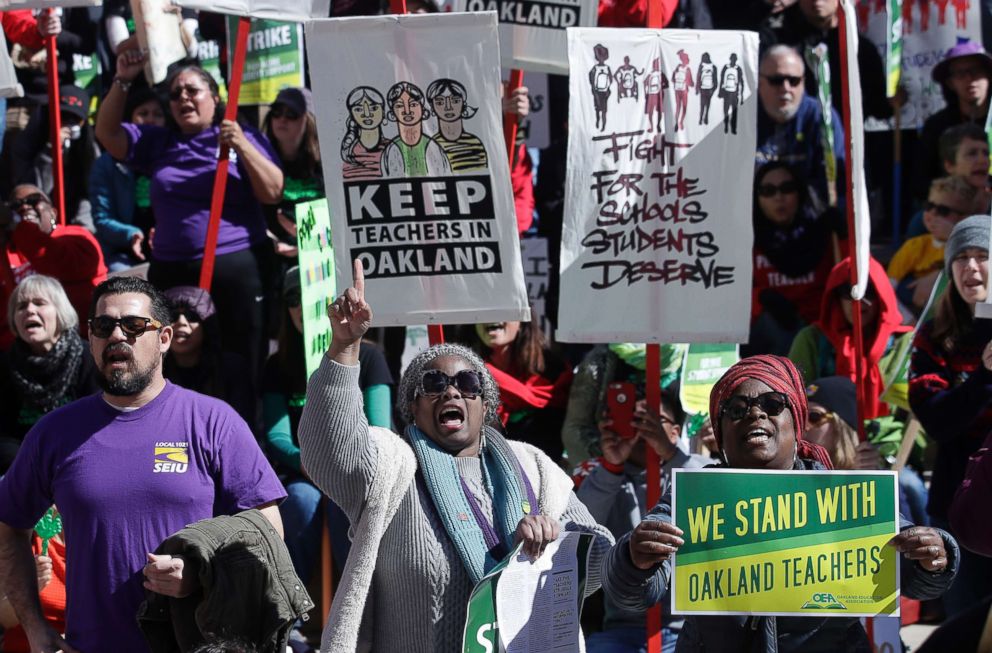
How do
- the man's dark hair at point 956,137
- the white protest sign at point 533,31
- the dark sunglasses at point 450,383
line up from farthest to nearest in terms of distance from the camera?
1. the man's dark hair at point 956,137
2. the white protest sign at point 533,31
3. the dark sunglasses at point 450,383

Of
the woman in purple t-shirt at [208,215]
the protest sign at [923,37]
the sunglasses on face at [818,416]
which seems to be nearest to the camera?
the sunglasses on face at [818,416]

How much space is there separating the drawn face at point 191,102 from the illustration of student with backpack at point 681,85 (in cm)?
257

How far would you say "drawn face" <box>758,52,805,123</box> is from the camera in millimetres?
8242

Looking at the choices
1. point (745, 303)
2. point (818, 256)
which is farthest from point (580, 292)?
point (818, 256)

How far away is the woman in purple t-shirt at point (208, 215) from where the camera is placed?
7.19 m

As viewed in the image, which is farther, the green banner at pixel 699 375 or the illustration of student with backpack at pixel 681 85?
the green banner at pixel 699 375

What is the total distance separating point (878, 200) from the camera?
9.68 metres

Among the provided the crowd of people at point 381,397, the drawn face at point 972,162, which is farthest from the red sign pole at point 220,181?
the drawn face at point 972,162

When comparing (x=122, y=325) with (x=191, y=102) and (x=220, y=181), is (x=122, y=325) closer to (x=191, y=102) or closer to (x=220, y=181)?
(x=220, y=181)

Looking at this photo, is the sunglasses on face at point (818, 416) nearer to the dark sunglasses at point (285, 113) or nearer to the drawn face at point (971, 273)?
the drawn face at point (971, 273)

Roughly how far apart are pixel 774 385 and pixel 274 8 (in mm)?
3289

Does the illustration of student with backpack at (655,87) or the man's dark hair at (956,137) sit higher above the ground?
the illustration of student with backpack at (655,87)

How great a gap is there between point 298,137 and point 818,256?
261 cm

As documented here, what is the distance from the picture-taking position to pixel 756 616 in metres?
3.99
